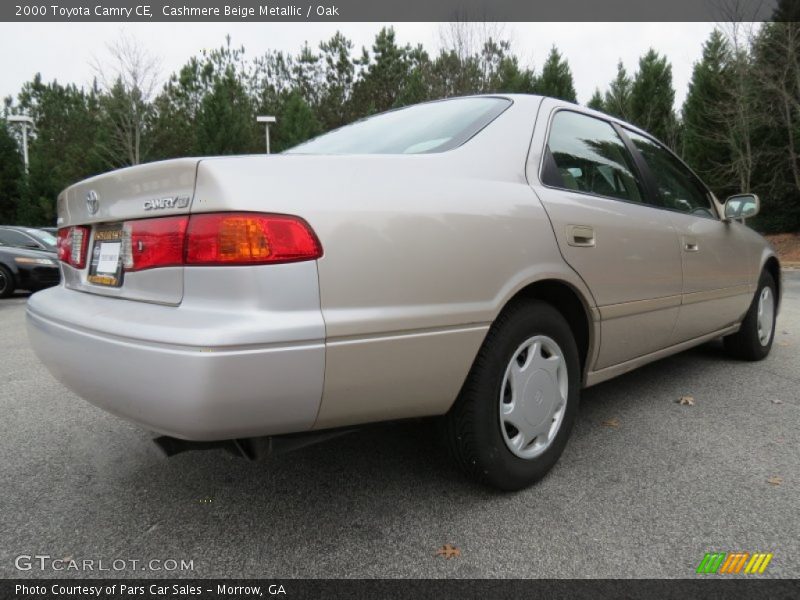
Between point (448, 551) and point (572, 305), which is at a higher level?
point (572, 305)

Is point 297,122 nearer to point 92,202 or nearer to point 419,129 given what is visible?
point 419,129

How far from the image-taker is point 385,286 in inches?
60.3

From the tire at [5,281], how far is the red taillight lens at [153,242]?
10157 millimetres


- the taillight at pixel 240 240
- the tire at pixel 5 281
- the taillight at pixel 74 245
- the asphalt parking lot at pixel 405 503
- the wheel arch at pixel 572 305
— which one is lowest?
the tire at pixel 5 281

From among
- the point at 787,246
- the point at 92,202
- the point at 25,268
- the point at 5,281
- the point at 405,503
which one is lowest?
the point at 787,246

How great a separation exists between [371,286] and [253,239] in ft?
1.12

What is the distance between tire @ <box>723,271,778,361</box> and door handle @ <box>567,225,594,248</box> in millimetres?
2345

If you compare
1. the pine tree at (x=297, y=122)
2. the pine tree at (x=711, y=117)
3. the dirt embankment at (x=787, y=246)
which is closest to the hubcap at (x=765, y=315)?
the dirt embankment at (x=787, y=246)

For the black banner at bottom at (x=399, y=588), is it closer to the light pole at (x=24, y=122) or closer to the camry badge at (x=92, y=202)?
the camry badge at (x=92, y=202)

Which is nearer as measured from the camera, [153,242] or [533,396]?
[153,242]

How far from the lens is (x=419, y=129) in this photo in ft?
7.16

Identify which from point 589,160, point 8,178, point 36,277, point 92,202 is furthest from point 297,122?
point 92,202

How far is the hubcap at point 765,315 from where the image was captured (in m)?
3.95

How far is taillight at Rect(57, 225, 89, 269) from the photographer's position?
6.32ft
